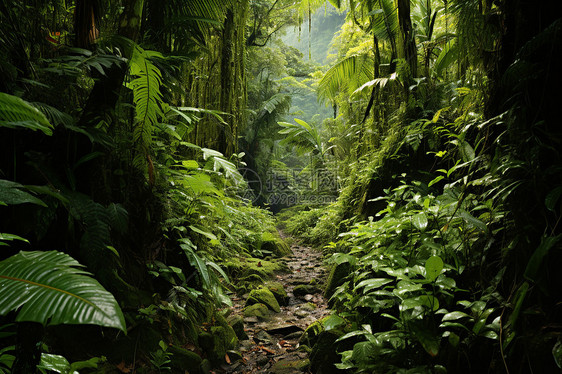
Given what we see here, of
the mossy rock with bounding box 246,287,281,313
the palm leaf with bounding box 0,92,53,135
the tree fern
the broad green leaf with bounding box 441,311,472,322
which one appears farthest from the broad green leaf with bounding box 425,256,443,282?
the mossy rock with bounding box 246,287,281,313

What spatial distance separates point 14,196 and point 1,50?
39.2 inches

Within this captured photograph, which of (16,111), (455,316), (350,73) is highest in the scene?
(350,73)

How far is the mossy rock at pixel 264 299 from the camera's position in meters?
3.26

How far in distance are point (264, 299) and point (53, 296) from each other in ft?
9.36

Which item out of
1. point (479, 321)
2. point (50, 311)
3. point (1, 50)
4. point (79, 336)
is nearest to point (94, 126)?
point (1, 50)

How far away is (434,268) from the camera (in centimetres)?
153

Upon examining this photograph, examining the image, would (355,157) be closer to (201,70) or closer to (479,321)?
(201,70)

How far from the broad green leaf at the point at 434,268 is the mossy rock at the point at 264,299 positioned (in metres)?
2.09

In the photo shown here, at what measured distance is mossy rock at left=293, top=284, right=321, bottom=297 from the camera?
3726 millimetres

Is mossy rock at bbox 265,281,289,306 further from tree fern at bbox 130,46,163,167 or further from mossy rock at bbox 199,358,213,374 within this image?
tree fern at bbox 130,46,163,167

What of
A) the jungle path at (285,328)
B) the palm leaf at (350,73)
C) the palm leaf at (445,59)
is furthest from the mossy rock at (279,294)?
the palm leaf at (350,73)

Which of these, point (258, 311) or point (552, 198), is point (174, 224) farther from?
point (552, 198)

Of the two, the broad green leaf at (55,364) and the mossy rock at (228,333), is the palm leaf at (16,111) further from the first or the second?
the mossy rock at (228,333)

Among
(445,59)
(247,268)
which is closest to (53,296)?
(247,268)
